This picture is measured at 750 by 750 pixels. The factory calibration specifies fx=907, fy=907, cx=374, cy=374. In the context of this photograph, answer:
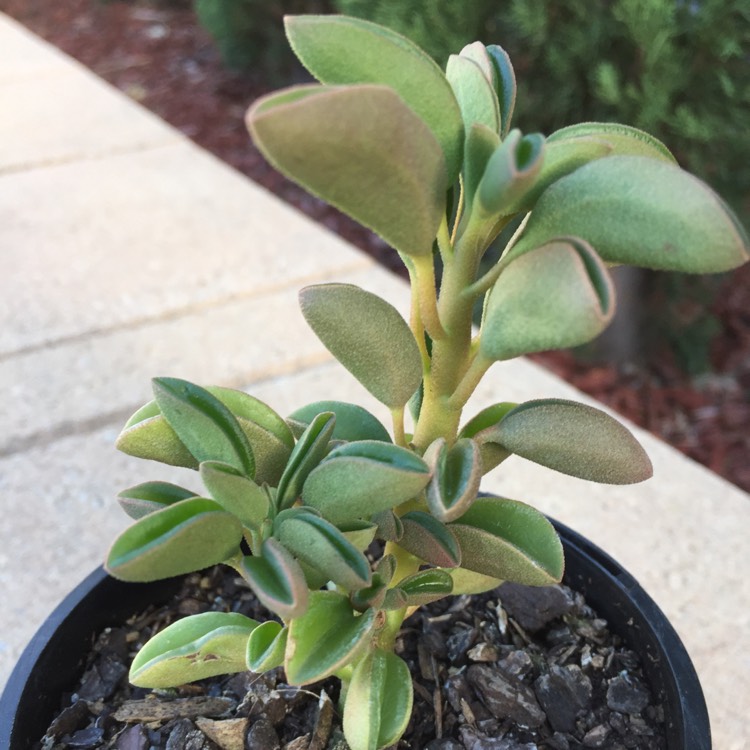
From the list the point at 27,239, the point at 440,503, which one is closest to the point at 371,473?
the point at 440,503

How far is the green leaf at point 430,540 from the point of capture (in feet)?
1.69

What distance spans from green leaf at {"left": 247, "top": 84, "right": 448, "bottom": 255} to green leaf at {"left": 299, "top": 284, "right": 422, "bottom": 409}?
6cm

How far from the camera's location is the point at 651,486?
1.12 meters

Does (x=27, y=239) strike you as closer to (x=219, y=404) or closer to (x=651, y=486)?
(x=651, y=486)

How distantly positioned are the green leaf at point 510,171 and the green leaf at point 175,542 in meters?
0.21

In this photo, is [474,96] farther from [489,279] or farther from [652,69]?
[652,69]

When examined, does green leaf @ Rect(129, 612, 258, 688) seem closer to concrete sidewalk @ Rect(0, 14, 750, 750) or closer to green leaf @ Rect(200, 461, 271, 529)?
green leaf @ Rect(200, 461, 271, 529)

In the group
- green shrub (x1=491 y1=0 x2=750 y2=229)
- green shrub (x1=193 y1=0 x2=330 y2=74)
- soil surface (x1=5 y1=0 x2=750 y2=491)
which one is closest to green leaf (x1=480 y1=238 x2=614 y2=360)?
green shrub (x1=491 y1=0 x2=750 y2=229)

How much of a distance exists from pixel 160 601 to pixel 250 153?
2109 millimetres

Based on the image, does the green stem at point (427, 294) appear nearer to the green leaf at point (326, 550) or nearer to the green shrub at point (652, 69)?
the green leaf at point (326, 550)

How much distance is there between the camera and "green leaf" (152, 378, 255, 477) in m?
0.51

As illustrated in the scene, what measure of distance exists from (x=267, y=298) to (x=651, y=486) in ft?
2.15

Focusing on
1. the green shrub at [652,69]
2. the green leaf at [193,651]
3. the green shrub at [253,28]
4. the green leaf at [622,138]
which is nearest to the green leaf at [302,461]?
the green leaf at [193,651]

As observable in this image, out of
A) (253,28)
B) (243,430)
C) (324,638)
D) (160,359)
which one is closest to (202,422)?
(243,430)
